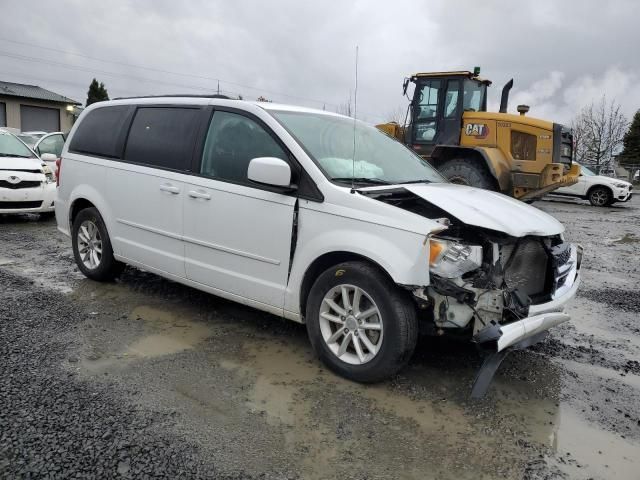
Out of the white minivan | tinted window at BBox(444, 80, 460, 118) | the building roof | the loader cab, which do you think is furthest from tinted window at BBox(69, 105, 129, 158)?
the building roof

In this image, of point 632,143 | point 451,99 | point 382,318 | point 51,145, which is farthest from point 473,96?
point 632,143

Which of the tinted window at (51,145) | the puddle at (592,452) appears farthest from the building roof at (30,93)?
the puddle at (592,452)

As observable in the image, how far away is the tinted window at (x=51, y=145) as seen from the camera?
12130 millimetres

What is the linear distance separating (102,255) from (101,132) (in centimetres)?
120

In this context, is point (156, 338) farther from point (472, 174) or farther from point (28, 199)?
point (472, 174)

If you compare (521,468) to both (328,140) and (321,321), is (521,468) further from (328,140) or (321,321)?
(328,140)

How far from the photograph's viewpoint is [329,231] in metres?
3.42

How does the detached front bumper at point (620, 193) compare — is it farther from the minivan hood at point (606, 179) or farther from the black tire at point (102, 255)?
the black tire at point (102, 255)

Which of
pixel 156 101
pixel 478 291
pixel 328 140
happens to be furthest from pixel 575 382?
pixel 156 101

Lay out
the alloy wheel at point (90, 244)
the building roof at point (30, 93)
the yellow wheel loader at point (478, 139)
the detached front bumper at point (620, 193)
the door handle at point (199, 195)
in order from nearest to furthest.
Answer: the door handle at point (199, 195)
the alloy wheel at point (90, 244)
the yellow wheel loader at point (478, 139)
the detached front bumper at point (620, 193)
the building roof at point (30, 93)

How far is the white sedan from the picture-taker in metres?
8.55

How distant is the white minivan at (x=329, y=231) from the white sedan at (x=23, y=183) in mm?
4615

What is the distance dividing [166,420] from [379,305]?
1.38 meters

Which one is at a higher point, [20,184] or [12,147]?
[12,147]
